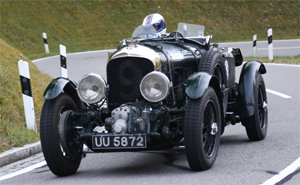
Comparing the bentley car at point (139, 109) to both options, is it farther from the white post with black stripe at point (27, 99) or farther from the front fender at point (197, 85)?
the white post with black stripe at point (27, 99)

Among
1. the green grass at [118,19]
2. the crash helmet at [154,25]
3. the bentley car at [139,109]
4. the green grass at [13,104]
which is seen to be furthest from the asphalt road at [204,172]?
the green grass at [118,19]

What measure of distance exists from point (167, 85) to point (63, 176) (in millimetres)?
1530

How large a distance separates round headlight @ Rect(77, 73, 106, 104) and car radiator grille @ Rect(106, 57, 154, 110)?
0.59 feet

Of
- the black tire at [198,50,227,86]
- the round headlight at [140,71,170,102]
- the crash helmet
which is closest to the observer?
the round headlight at [140,71,170,102]

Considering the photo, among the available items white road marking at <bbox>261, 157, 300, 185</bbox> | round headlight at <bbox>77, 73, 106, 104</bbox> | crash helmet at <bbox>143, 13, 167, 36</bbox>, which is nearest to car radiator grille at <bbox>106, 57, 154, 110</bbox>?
round headlight at <bbox>77, 73, 106, 104</bbox>

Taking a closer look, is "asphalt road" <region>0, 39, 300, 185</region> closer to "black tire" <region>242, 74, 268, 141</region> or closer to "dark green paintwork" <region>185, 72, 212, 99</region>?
"black tire" <region>242, 74, 268, 141</region>

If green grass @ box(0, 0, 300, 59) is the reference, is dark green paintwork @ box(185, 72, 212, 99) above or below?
below

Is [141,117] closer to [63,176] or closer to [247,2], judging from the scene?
[63,176]

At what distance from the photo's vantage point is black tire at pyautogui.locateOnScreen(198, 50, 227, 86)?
21.8 ft

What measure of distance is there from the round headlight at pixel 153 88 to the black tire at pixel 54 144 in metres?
1.00

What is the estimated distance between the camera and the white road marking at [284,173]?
5.33 meters

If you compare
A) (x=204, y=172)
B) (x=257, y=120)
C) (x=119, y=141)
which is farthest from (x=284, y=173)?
(x=257, y=120)

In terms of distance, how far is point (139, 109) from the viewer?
603 centimetres

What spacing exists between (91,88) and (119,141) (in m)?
0.77
